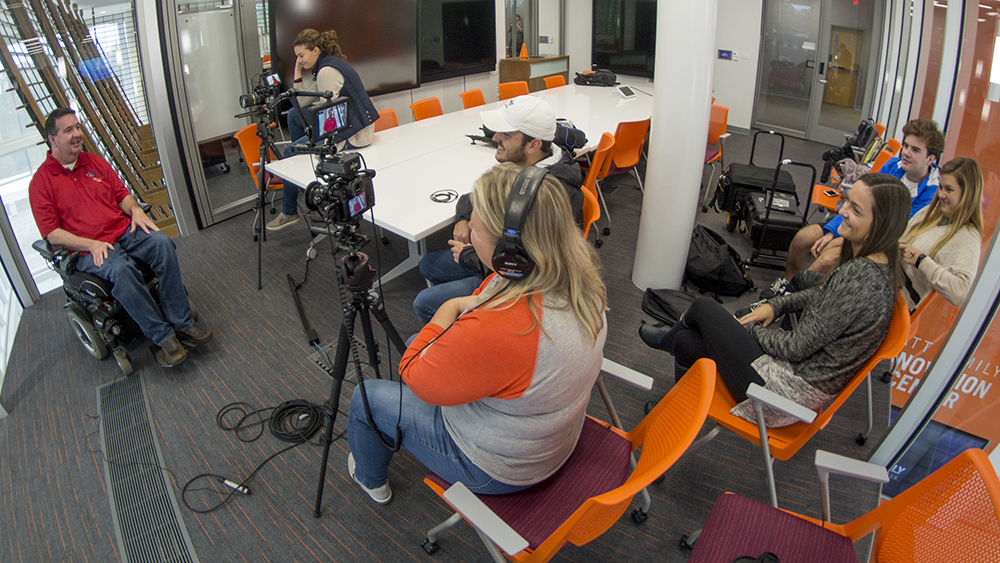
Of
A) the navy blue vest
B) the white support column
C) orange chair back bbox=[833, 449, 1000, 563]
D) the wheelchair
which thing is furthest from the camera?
the navy blue vest

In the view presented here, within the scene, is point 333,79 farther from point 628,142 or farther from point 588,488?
point 588,488

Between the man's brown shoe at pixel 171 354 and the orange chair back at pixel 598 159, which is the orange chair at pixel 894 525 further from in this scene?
the man's brown shoe at pixel 171 354

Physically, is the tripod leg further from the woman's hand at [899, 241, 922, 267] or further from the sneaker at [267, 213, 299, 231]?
the sneaker at [267, 213, 299, 231]

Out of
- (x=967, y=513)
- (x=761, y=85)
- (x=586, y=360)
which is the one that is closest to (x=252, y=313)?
(x=586, y=360)

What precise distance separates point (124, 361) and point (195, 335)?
0.35 meters

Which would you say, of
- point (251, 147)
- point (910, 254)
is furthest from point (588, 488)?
point (251, 147)

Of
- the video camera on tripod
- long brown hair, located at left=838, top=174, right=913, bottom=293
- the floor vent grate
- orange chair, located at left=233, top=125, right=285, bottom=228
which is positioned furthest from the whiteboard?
long brown hair, located at left=838, top=174, right=913, bottom=293

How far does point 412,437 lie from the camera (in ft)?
5.21

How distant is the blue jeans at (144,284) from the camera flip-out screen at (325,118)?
1.63m

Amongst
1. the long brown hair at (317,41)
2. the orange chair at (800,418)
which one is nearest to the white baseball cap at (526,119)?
the orange chair at (800,418)

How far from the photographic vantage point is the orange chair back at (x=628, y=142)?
407 centimetres

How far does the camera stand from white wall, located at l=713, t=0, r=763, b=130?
6.78 metres

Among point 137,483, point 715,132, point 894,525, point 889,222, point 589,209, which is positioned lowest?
point 137,483

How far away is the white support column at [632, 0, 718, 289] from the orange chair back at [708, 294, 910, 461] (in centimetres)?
145
